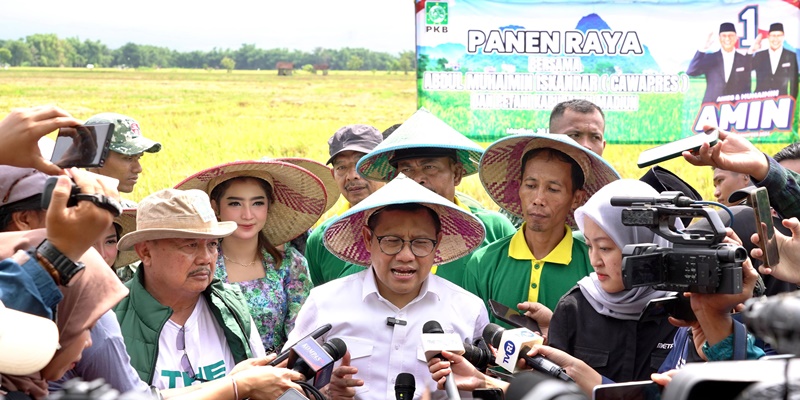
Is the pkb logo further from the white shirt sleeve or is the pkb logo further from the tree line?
the white shirt sleeve

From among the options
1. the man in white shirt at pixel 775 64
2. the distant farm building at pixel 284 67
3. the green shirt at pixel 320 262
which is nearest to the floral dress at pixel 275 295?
the green shirt at pixel 320 262

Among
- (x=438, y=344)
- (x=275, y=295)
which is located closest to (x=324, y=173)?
(x=275, y=295)

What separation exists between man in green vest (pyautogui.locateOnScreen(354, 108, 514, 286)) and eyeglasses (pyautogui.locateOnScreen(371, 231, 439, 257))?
994 millimetres

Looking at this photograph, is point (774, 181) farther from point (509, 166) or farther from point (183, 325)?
point (183, 325)

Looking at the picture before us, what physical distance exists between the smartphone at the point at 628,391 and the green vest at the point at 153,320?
1.85 metres

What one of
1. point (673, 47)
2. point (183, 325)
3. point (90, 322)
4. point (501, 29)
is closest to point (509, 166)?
point (183, 325)

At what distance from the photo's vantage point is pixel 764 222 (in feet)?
10.6

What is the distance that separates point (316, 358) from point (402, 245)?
737 mm

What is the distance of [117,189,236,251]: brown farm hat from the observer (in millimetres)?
4047

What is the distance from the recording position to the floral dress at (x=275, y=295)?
5.01 metres

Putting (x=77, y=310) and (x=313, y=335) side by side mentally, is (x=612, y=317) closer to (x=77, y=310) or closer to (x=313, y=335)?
(x=313, y=335)

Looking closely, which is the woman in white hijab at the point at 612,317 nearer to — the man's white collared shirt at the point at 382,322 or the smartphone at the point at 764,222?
the man's white collared shirt at the point at 382,322

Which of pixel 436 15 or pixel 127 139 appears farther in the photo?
pixel 436 15

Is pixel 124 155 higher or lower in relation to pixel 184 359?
higher
